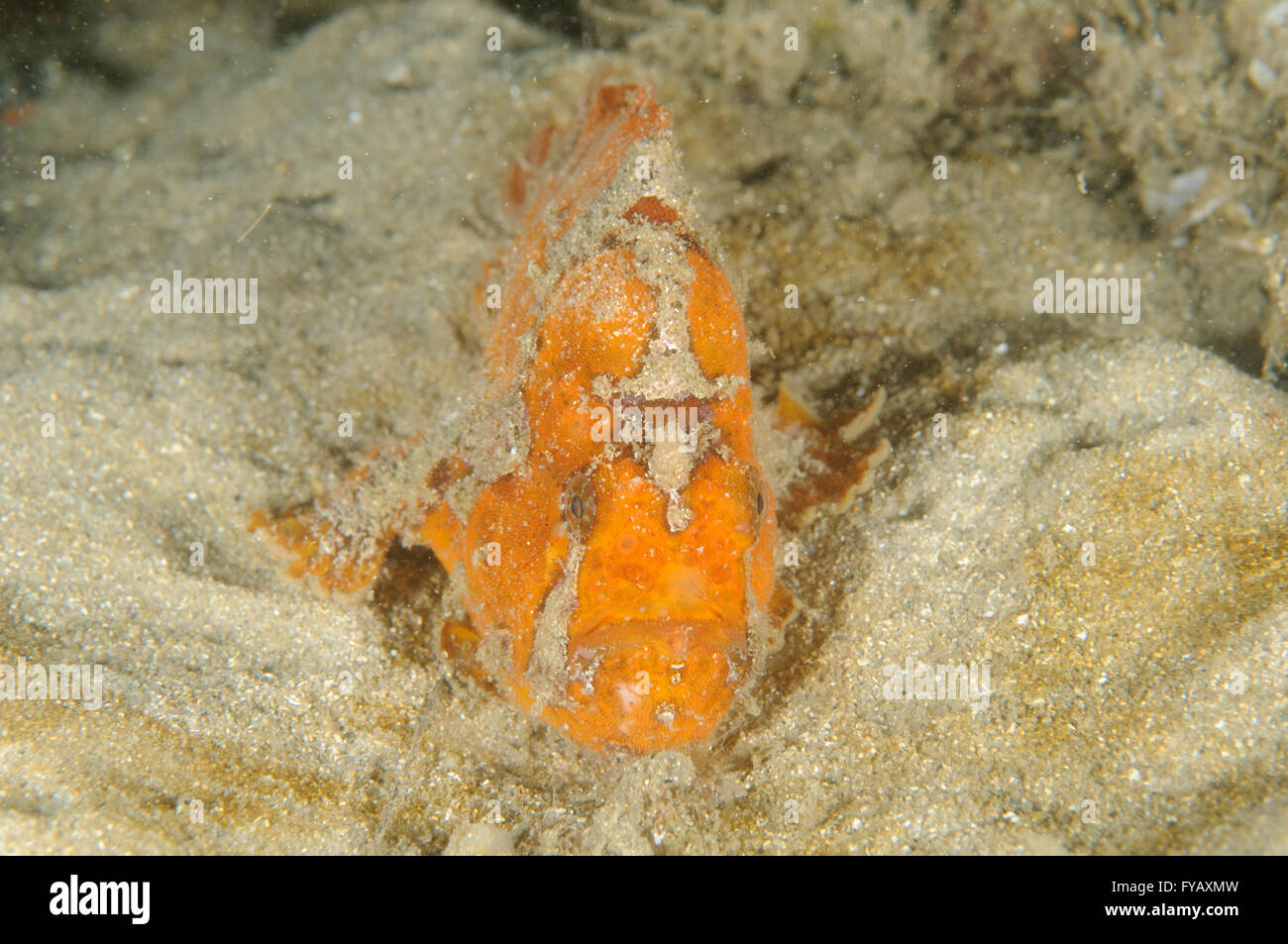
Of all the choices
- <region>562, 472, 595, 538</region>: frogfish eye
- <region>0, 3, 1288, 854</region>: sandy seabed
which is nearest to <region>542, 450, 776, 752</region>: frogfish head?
<region>562, 472, 595, 538</region>: frogfish eye

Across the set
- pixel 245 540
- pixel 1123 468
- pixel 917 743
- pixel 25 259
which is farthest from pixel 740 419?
pixel 25 259

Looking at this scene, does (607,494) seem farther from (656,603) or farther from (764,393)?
(764,393)

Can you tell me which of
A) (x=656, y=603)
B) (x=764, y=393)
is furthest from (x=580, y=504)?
(x=764, y=393)

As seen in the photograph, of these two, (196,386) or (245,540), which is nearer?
(245,540)

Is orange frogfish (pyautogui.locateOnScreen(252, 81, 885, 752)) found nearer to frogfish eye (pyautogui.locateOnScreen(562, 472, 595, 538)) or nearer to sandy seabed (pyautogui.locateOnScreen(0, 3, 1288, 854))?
frogfish eye (pyautogui.locateOnScreen(562, 472, 595, 538))
